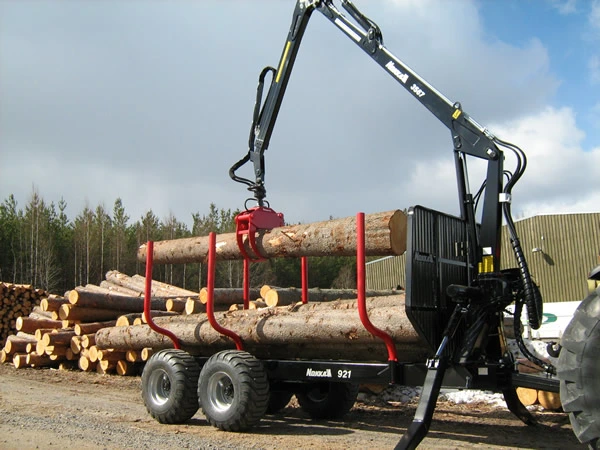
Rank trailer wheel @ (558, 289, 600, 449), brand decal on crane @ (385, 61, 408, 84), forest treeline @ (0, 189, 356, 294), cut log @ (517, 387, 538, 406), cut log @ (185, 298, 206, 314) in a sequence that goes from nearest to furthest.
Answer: trailer wheel @ (558, 289, 600, 449)
brand decal on crane @ (385, 61, 408, 84)
cut log @ (517, 387, 538, 406)
cut log @ (185, 298, 206, 314)
forest treeline @ (0, 189, 356, 294)

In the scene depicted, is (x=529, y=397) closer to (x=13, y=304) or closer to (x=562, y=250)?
(x=13, y=304)

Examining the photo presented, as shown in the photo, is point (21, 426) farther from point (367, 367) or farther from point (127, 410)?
point (367, 367)

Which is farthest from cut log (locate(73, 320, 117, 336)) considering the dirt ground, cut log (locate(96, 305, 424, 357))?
cut log (locate(96, 305, 424, 357))

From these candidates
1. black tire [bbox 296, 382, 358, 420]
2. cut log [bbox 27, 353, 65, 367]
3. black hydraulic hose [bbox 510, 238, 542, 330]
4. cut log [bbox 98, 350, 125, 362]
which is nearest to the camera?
black hydraulic hose [bbox 510, 238, 542, 330]

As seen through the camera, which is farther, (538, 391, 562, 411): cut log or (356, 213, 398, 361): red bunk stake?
(538, 391, 562, 411): cut log

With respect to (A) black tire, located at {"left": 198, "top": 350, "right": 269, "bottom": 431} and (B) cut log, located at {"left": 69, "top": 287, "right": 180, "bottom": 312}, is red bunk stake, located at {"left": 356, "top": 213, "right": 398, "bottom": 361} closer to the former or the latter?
(A) black tire, located at {"left": 198, "top": 350, "right": 269, "bottom": 431}

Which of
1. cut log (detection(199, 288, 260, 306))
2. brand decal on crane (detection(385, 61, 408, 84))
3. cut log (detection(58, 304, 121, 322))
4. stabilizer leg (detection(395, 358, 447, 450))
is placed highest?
brand decal on crane (detection(385, 61, 408, 84))

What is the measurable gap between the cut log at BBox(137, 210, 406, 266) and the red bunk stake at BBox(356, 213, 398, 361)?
0.26 feet

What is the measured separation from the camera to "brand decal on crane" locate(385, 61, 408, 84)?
7.71m

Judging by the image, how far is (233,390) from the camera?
753 cm

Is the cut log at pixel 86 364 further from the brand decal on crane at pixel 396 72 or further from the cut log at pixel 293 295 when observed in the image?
the brand decal on crane at pixel 396 72

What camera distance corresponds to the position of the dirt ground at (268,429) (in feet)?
21.7

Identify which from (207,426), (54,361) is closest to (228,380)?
(207,426)

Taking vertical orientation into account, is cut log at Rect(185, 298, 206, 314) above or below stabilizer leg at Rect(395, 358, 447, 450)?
above
